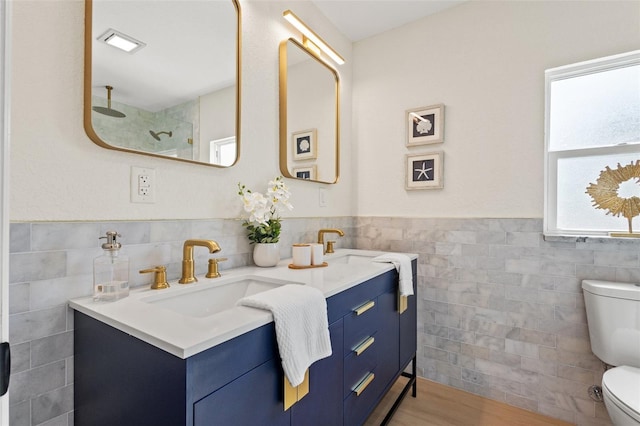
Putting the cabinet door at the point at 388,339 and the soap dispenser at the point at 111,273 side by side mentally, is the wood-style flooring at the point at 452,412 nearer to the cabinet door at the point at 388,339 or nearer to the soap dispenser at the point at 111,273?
the cabinet door at the point at 388,339

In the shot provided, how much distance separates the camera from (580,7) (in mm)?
1665

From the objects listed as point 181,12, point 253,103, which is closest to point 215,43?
point 181,12

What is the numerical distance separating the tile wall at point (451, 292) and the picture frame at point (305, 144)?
0.41 metres

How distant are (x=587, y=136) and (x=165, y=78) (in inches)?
84.4

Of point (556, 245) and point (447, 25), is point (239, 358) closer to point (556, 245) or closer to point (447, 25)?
point (556, 245)

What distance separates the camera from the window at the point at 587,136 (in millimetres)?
1624

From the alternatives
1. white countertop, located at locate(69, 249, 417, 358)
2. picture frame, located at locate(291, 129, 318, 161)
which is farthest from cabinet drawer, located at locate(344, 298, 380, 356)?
picture frame, located at locate(291, 129, 318, 161)

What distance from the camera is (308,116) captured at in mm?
1944

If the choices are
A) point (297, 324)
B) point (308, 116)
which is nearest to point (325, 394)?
point (297, 324)

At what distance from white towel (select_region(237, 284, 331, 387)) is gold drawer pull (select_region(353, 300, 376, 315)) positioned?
0.34m

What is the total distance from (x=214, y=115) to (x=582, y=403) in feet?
7.79

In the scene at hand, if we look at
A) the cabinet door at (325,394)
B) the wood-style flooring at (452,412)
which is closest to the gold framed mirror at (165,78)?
the cabinet door at (325,394)

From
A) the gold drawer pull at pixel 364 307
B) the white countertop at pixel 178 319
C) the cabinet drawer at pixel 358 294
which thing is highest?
the white countertop at pixel 178 319

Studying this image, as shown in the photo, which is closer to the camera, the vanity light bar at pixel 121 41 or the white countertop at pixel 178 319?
the white countertop at pixel 178 319
